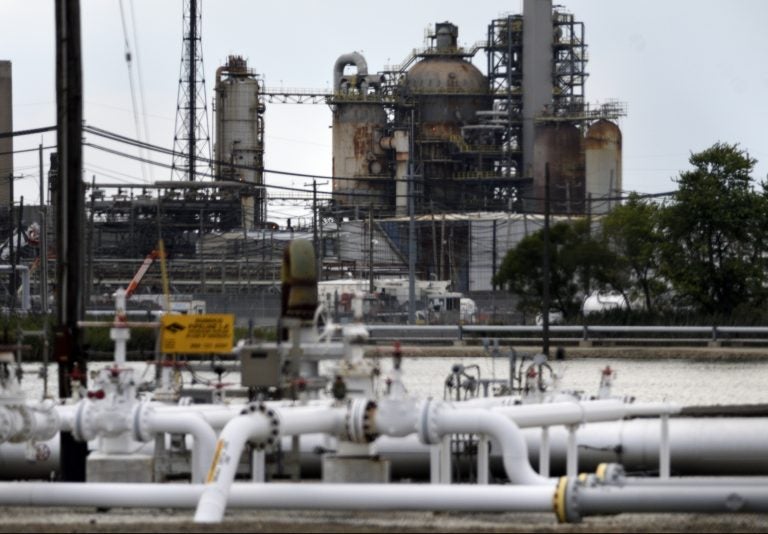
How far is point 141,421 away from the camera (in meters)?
19.5

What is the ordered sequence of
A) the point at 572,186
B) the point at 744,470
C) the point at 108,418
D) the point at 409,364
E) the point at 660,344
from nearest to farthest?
the point at 108,418 → the point at 744,470 → the point at 409,364 → the point at 660,344 → the point at 572,186

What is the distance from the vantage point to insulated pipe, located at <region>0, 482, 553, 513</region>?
16969 millimetres

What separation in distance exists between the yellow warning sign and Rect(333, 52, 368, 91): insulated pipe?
9534cm

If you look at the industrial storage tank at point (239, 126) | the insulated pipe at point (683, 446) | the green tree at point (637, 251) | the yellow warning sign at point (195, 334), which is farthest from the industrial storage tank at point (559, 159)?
the insulated pipe at point (683, 446)

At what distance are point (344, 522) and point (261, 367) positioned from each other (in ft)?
8.18

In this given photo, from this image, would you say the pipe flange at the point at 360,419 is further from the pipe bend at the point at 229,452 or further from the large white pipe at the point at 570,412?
the large white pipe at the point at 570,412

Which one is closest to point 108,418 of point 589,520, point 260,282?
point 589,520

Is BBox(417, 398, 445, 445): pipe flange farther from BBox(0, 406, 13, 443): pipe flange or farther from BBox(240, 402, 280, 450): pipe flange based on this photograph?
BBox(0, 406, 13, 443): pipe flange

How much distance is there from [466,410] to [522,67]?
322 feet

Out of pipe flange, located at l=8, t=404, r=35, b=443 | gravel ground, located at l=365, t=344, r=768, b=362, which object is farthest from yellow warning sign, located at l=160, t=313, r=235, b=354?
gravel ground, located at l=365, t=344, r=768, b=362

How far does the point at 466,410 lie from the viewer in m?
18.7

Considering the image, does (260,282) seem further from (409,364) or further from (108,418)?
(108,418)

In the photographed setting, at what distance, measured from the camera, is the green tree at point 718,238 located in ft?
224

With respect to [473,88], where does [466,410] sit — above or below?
below
